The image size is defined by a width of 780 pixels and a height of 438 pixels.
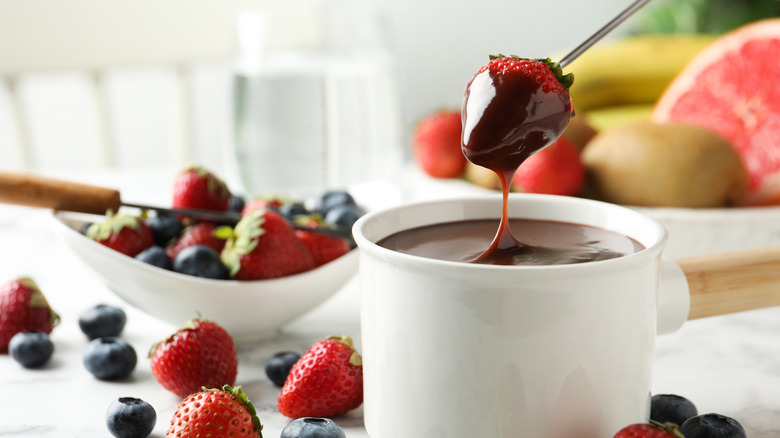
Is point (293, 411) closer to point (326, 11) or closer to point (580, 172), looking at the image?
point (580, 172)

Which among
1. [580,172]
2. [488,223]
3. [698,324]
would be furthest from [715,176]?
[488,223]

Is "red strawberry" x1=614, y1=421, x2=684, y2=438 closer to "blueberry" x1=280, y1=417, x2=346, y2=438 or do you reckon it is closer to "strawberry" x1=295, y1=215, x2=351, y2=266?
"blueberry" x1=280, y1=417, x2=346, y2=438

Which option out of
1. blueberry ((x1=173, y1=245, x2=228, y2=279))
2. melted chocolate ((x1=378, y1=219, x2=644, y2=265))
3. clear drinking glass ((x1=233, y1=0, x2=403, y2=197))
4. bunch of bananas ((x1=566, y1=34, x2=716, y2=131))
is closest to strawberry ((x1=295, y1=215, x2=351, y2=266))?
blueberry ((x1=173, y1=245, x2=228, y2=279))

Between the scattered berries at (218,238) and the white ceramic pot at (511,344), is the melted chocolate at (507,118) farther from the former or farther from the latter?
the scattered berries at (218,238)

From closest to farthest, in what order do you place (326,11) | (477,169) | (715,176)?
(715,176) < (477,169) < (326,11)

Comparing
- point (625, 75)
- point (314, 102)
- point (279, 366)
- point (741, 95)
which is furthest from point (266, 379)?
point (625, 75)

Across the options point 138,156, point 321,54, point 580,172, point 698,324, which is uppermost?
point 321,54

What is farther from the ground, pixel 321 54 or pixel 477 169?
pixel 321 54

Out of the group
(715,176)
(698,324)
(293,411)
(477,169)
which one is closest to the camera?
(293,411)
